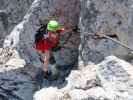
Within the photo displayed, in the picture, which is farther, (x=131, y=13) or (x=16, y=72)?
(x=16, y=72)

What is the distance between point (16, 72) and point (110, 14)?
536 cm

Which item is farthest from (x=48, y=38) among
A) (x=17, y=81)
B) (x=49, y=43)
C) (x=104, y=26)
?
(x=17, y=81)

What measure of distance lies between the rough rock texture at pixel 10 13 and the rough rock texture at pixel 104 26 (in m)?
10.9

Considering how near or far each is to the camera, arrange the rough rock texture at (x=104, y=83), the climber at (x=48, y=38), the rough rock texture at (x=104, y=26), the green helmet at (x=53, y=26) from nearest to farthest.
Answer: the rough rock texture at (x=104, y=83), the rough rock texture at (x=104, y=26), the green helmet at (x=53, y=26), the climber at (x=48, y=38)

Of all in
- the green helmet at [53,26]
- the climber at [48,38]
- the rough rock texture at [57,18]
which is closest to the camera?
the green helmet at [53,26]

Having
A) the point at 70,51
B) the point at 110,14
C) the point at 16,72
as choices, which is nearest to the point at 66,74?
the point at 70,51

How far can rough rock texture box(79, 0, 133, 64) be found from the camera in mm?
13430

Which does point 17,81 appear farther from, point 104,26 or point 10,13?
point 10,13

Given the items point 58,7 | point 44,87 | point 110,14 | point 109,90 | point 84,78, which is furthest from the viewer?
point 58,7

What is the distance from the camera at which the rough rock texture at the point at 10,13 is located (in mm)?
25578

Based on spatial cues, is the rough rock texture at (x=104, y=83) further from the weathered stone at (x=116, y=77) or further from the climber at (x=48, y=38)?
the climber at (x=48, y=38)

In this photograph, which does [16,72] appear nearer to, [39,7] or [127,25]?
[39,7]

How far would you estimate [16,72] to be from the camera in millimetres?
17469

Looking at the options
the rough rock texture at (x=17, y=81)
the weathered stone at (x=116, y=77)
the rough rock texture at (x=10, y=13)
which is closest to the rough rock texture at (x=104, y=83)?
the weathered stone at (x=116, y=77)
